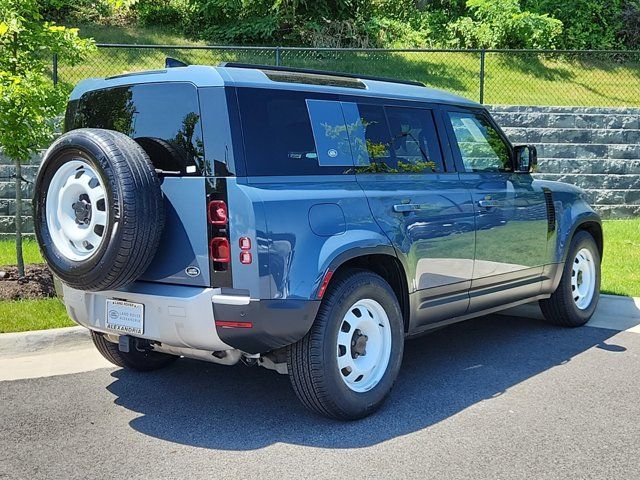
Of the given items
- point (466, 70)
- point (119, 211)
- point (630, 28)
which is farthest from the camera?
point (630, 28)

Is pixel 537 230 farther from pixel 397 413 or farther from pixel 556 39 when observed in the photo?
pixel 556 39

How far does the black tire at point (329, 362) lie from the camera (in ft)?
14.3

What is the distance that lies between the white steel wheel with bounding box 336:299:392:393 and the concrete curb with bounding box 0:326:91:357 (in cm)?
260

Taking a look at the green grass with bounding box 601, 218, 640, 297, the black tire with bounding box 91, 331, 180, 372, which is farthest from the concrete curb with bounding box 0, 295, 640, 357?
the green grass with bounding box 601, 218, 640, 297

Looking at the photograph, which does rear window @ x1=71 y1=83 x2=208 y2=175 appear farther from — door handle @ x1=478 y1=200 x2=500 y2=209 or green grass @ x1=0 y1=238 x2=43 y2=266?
green grass @ x1=0 y1=238 x2=43 y2=266

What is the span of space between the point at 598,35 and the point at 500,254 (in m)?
15.6

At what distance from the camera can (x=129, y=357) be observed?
5496mm

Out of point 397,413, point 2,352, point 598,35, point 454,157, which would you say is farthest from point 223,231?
point 598,35

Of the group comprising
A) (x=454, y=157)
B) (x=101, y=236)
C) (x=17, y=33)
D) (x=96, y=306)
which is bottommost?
(x=96, y=306)

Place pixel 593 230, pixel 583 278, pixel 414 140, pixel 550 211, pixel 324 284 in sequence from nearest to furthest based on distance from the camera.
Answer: pixel 324 284
pixel 414 140
pixel 550 211
pixel 583 278
pixel 593 230

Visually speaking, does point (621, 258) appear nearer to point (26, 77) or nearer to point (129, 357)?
point (129, 357)

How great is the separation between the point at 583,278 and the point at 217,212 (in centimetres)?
432

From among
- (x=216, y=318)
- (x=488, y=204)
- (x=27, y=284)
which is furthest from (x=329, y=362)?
(x=27, y=284)

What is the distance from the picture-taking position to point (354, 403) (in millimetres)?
4508
